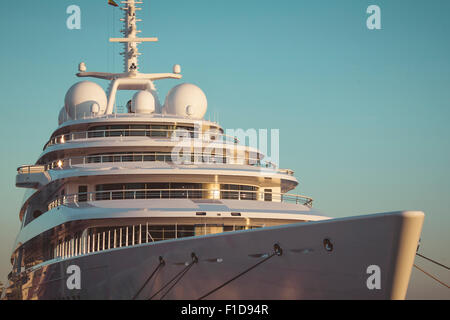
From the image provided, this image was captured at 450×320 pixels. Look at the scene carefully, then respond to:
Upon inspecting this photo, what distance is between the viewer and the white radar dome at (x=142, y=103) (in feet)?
103

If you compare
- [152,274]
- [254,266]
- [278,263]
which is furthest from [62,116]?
[278,263]

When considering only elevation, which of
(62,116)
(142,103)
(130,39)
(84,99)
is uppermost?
(130,39)

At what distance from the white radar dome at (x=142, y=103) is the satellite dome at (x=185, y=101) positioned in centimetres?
93

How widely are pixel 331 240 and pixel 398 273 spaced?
1.53 m

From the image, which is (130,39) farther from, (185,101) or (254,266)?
(254,266)

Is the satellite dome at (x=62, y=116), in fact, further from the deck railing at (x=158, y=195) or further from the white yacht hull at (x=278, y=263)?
the white yacht hull at (x=278, y=263)

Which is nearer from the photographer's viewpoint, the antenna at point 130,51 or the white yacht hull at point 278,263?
the white yacht hull at point 278,263

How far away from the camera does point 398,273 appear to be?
1373 centimetres

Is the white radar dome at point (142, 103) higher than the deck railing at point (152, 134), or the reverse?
the white radar dome at point (142, 103)

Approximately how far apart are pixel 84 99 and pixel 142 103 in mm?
3057

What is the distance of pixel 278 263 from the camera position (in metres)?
15.5

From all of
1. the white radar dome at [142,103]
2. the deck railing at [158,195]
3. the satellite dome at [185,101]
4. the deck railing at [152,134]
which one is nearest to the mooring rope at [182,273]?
the deck railing at [158,195]
